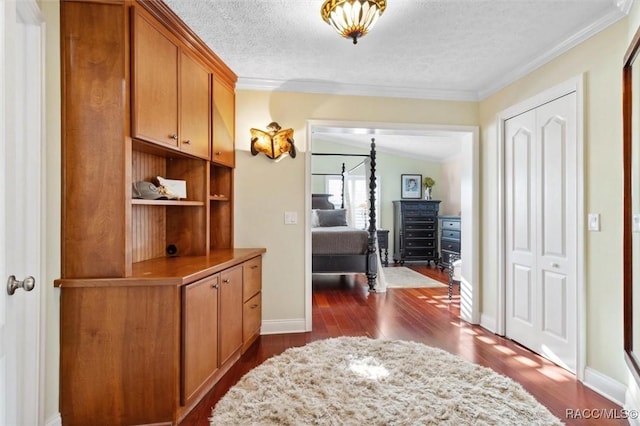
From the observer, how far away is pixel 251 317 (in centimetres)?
277

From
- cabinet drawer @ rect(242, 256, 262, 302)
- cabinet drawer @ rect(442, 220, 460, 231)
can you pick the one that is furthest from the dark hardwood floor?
cabinet drawer @ rect(442, 220, 460, 231)

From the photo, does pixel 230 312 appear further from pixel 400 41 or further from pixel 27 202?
pixel 400 41

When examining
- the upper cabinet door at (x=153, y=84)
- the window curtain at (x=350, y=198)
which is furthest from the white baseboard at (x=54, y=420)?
the window curtain at (x=350, y=198)

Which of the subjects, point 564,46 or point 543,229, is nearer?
point 564,46

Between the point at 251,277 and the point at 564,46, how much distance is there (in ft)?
9.90

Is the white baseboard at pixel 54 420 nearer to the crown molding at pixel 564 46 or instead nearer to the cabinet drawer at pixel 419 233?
the crown molding at pixel 564 46

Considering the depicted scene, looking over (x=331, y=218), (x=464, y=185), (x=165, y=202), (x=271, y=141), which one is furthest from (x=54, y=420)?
(x=331, y=218)

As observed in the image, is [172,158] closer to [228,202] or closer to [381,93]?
[228,202]

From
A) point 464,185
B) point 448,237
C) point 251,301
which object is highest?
point 464,185

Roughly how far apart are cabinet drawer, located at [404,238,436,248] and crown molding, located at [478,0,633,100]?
13.4 ft

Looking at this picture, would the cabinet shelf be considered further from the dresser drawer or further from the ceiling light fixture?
the dresser drawer

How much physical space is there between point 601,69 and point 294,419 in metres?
2.87

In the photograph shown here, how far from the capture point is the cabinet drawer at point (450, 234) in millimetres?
5950

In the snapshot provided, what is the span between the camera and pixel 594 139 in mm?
2123
